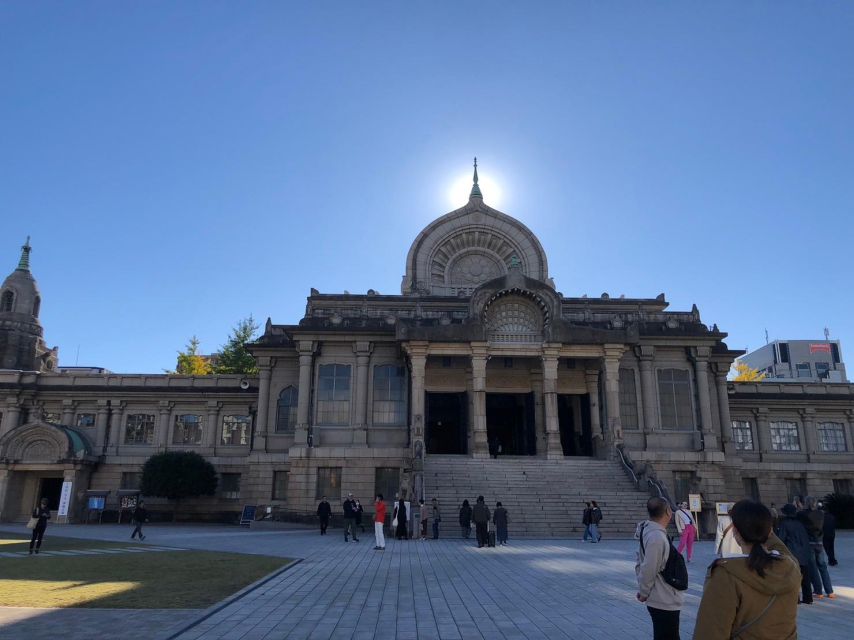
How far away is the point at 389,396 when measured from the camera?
3525 centimetres

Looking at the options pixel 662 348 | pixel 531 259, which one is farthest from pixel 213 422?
pixel 662 348

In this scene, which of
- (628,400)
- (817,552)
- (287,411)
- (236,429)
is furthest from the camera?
(236,429)

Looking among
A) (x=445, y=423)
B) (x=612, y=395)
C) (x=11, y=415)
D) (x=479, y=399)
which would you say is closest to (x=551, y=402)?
(x=612, y=395)

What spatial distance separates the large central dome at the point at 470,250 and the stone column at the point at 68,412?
23068mm

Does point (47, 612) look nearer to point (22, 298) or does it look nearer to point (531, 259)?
point (531, 259)

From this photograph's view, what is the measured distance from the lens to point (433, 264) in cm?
4566

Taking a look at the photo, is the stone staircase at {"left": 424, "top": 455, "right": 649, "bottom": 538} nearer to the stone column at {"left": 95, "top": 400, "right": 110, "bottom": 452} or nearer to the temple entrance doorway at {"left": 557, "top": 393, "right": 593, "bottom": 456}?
the temple entrance doorway at {"left": 557, "top": 393, "right": 593, "bottom": 456}

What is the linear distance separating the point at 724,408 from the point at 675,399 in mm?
3387

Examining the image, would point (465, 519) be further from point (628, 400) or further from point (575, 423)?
point (628, 400)

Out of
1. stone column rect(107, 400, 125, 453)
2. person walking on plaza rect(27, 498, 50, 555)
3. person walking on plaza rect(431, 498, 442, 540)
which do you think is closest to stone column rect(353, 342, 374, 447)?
person walking on plaza rect(431, 498, 442, 540)

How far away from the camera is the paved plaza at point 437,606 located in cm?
866

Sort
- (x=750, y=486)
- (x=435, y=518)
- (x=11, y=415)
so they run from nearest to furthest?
(x=435, y=518)
(x=750, y=486)
(x=11, y=415)

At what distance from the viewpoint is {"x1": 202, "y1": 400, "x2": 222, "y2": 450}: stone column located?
41.2 meters

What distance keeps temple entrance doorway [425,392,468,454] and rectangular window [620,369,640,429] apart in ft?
30.8
